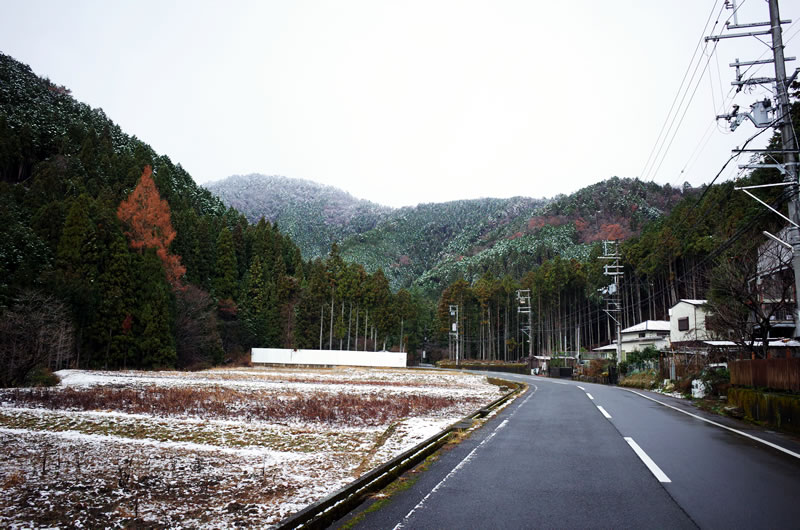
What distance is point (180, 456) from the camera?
6.96 m

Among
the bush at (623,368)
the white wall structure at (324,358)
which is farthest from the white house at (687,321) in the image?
the white wall structure at (324,358)

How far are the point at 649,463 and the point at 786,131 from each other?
10.9 m

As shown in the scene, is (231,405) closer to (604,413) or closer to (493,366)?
(604,413)

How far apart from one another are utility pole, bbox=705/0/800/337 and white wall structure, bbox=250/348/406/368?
143 feet

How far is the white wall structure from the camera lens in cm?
5241

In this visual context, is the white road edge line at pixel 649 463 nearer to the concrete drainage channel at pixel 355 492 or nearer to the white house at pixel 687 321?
the concrete drainage channel at pixel 355 492

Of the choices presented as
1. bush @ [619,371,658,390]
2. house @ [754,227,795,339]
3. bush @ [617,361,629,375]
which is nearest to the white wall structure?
bush @ [617,361,629,375]

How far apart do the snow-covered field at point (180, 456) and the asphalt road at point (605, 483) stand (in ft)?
3.85

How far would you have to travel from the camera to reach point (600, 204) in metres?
141

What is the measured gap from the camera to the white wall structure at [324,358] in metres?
52.4

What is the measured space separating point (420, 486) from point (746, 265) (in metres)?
23.5

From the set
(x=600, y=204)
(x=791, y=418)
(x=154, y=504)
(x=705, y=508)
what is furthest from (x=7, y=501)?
(x=600, y=204)

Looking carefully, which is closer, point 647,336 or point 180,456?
point 180,456

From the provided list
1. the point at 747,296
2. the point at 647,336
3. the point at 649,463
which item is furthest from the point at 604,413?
the point at 647,336
